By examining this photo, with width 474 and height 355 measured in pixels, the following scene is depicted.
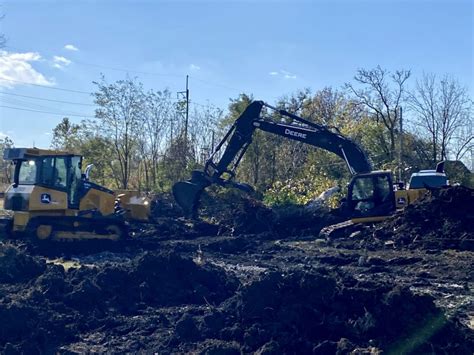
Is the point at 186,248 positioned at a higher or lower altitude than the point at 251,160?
lower

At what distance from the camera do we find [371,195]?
18766mm

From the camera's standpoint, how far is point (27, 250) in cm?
1566

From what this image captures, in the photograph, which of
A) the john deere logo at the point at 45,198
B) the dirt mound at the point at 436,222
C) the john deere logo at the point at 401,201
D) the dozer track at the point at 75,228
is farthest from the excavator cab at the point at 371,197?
the john deere logo at the point at 45,198

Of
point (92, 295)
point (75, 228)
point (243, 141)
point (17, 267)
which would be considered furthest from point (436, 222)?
point (17, 267)

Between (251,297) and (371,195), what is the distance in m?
11.8

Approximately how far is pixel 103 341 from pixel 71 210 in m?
9.60

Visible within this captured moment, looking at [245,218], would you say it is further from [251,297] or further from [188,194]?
[251,297]

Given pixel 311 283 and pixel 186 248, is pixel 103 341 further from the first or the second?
pixel 186 248

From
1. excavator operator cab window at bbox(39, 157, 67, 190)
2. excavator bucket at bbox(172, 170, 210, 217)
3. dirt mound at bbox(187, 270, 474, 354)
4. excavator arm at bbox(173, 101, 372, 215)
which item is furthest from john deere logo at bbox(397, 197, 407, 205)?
dirt mound at bbox(187, 270, 474, 354)

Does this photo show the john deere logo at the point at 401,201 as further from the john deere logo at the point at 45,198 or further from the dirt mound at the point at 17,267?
the dirt mound at the point at 17,267

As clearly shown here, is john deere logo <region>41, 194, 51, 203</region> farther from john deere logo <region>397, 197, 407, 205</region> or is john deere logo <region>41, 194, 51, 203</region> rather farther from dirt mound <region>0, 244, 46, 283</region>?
john deere logo <region>397, 197, 407, 205</region>

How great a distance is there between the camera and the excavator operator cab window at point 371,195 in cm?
1845

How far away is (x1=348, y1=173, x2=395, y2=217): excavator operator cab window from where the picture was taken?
18.5 meters

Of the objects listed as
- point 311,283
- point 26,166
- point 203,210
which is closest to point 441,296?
point 311,283
